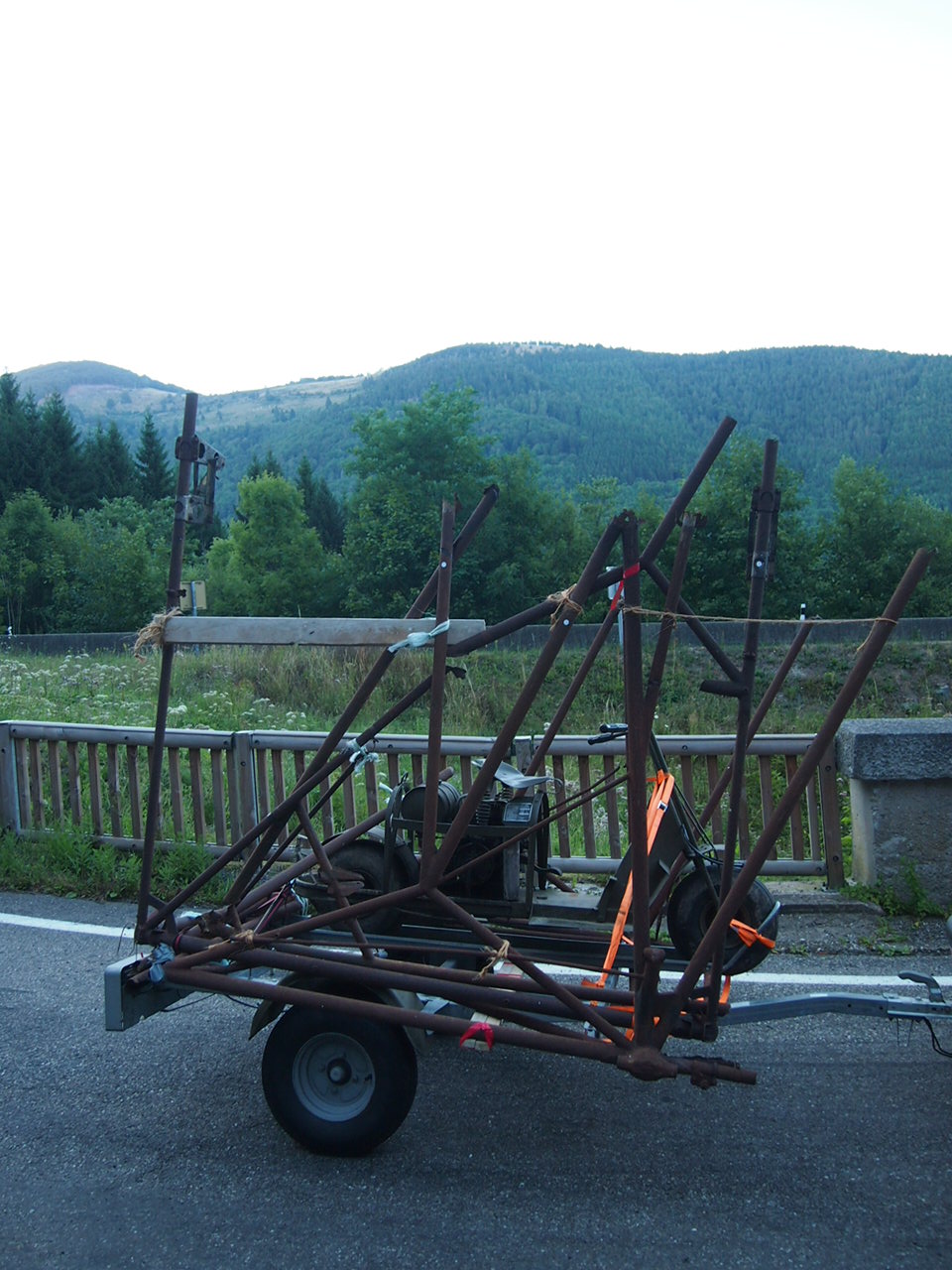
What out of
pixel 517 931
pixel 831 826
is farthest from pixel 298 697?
pixel 517 931

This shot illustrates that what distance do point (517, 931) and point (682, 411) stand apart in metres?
155

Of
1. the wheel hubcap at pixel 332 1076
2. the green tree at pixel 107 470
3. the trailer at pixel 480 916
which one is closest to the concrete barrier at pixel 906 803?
the trailer at pixel 480 916

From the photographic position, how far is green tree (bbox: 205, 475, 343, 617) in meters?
52.0

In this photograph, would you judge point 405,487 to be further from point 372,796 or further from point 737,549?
point 372,796

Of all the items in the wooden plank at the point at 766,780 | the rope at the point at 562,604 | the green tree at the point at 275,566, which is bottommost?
the green tree at the point at 275,566

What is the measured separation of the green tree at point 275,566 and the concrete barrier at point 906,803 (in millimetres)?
45537

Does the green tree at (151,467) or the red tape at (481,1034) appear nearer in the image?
the red tape at (481,1034)

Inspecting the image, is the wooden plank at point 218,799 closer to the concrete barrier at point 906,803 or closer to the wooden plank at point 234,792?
the wooden plank at point 234,792

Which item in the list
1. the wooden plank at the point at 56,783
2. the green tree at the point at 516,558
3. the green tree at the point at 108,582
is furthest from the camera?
the green tree at the point at 516,558

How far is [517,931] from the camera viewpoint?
4.68 meters

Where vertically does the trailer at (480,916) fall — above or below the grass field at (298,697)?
above

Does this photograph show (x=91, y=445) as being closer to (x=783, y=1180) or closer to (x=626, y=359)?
(x=783, y=1180)

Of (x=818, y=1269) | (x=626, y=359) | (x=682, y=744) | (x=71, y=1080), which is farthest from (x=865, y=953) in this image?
(x=626, y=359)

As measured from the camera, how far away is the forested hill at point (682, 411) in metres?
128
